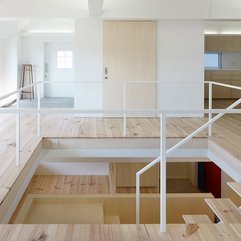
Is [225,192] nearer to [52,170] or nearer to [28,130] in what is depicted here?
[52,170]

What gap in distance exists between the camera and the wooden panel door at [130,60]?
6801 millimetres

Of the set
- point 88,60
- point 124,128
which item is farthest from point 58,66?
point 124,128

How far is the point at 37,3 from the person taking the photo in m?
6.54

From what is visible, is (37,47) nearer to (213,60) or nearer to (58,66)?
(58,66)

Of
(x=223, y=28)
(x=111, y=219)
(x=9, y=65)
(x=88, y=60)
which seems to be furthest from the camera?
(x=9, y=65)

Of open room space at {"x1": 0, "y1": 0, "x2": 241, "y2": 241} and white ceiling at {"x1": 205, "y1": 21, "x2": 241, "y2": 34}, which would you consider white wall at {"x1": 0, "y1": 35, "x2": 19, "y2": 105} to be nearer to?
open room space at {"x1": 0, "y1": 0, "x2": 241, "y2": 241}

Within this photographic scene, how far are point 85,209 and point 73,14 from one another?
132 inches

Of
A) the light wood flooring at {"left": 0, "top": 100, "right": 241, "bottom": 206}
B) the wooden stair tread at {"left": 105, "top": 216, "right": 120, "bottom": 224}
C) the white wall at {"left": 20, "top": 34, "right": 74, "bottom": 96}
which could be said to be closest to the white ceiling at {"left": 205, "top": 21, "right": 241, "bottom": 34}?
the light wood flooring at {"left": 0, "top": 100, "right": 241, "bottom": 206}

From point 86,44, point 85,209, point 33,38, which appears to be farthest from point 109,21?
point 33,38

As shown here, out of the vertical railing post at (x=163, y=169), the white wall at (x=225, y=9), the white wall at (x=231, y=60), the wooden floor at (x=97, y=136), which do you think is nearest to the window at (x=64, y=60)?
Answer: the white wall at (x=231, y=60)

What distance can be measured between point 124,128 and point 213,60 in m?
7.14

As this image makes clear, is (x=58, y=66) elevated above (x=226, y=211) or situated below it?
above

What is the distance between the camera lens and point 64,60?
1159 cm

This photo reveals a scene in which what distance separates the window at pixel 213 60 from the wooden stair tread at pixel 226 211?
8.61 meters
